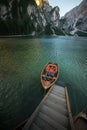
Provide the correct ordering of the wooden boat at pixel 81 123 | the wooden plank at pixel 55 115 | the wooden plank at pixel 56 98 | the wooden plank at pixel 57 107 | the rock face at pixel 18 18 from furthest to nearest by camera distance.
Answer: the rock face at pixel 18 18 → the wooden plank at pixel 56 98 → the wooden plank at pixel 57 107 → the wooden boat at pixel 81 123 → the wooden plank at pixel 55 115

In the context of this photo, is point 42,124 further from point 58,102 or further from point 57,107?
point 58,102

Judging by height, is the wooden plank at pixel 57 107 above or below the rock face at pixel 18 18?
below

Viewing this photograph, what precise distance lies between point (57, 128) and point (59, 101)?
3.51 m

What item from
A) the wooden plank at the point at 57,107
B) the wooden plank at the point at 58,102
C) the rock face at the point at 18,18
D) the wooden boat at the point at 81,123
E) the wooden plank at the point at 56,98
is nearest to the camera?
the wooden boat at the point at 81,123

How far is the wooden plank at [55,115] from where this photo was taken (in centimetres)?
819

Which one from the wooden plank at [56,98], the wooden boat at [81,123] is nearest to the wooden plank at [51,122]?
the wooden boat at [81,123]

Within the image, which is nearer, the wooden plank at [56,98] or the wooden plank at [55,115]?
the wooden plank at [55,115]

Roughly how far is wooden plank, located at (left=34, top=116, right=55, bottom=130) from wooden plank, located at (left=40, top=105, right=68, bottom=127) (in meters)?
0.77

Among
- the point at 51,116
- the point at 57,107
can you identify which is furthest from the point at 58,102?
the point at 51,116

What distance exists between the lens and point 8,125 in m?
10.1

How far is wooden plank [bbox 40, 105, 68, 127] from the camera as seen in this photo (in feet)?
26.9

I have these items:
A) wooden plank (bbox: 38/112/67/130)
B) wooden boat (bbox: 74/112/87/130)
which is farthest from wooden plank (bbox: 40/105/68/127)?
wooden boat (bbox: 74/112/87/130)

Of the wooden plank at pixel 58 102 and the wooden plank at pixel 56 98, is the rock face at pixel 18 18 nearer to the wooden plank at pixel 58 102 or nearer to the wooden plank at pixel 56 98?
the wooden plank at pixel 56 98

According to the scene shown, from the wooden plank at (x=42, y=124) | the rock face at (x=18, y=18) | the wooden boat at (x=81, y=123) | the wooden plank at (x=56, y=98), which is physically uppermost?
the rock face at (x=18, y=18)
